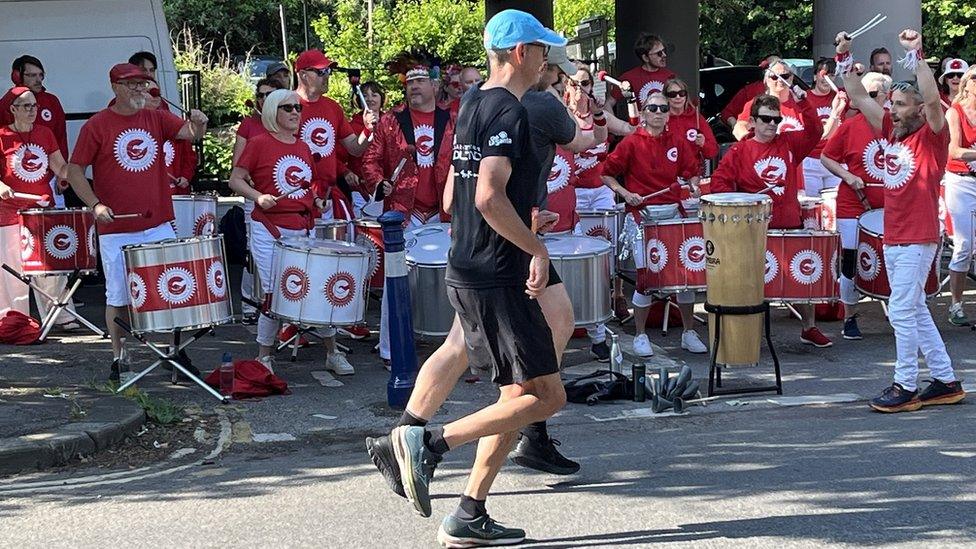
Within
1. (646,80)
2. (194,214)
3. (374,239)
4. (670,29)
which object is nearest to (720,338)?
(374,239)

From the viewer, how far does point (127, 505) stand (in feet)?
21.3

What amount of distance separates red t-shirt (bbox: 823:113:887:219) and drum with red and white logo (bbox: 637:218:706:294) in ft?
4.72

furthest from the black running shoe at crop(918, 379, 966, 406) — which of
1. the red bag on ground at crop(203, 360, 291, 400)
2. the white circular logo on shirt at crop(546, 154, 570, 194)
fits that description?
the red bag on ground at crop(203, 360, 291, 400)

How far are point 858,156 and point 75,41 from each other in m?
7.79

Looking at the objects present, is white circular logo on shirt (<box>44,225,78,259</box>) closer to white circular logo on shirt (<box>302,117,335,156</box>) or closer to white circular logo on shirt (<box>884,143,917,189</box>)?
white circular logo on shirt (<box>302,117,335,156</box>)

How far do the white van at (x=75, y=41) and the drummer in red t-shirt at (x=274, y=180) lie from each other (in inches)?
194

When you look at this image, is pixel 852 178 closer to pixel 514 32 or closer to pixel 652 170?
pixel 652 170

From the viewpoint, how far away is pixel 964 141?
11.1 metres

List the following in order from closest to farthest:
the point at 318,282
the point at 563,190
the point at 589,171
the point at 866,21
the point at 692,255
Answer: the point at 318,282, the point at 692,255, the point at 563,190, the point at 589,171, the point at 866,21

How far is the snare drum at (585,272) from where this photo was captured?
30.4ft

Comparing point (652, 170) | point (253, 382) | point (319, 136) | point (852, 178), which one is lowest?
point (253, 382)

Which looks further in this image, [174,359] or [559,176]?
[559,176]

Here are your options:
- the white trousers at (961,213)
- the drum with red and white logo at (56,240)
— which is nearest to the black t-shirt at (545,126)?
the drum with red and white logo at (56,240)

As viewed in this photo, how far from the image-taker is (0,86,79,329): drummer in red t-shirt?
1096cm
